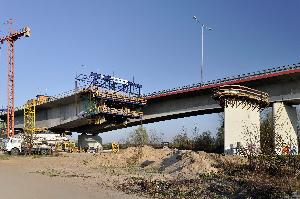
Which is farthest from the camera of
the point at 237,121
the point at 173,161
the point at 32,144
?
the point at 32,144

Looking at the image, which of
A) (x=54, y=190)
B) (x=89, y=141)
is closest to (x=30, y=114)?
(x=89, y=141)

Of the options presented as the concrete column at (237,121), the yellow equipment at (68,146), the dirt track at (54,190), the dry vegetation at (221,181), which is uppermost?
the concrete column at (237,121)

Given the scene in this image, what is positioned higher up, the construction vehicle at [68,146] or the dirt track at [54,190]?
the dirt track at [54,190]

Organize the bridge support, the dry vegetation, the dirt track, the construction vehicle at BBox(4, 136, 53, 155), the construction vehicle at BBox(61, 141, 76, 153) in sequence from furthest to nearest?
1. the construction vehicle at BBox(61, 141, 76, 153)
2. the construction vehicle at BBox(4, 136, 53, 155)
3. the bridge support
4. the dirt track
5. the dry vegetation


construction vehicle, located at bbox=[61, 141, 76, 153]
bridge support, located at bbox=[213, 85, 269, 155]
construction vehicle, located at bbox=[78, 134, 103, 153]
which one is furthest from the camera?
construction vehicle, located at bbox=[78, 134, 103, 153]

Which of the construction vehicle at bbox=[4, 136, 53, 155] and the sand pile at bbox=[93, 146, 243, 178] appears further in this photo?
the construction vehicle at bbox=[4, 136, 53, 155]

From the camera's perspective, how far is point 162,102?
226 ft

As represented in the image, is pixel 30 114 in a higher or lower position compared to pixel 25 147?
higher

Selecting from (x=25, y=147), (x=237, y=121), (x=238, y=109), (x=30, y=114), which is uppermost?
(x=30, y=114)

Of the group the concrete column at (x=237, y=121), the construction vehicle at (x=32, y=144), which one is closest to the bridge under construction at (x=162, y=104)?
the concrete column at (x=237, y=121)

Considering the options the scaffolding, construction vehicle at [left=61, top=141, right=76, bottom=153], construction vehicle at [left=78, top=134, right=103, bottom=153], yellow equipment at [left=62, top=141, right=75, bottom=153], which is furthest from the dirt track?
the scaffolding

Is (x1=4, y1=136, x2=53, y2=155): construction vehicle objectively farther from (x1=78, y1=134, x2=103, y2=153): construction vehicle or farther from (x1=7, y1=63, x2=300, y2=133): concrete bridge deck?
(x1=78, y1=134, x2=103, y2=153): construction vehicle

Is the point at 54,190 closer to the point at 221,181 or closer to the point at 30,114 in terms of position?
the point at 221,181

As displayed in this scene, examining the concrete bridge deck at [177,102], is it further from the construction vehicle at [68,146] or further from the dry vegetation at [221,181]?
the dry vegetation at [221,181]
